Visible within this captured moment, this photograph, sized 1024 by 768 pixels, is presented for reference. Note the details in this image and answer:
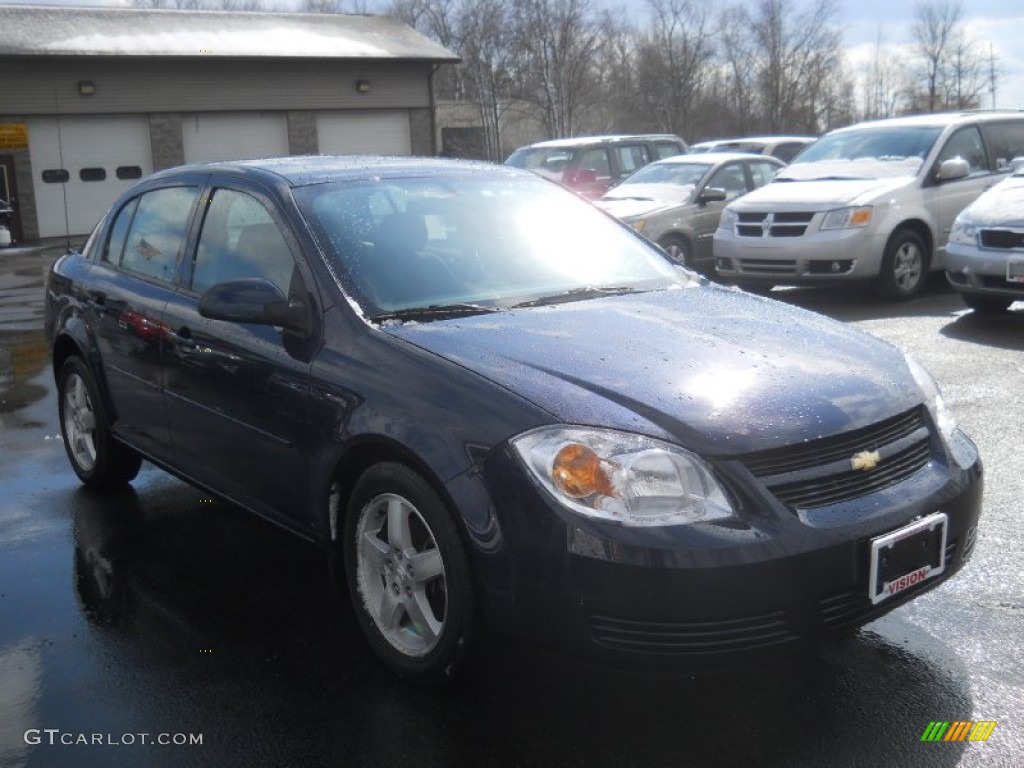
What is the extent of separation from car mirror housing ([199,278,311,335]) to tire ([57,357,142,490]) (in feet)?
6.12

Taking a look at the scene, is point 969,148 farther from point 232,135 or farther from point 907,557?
point 232,135

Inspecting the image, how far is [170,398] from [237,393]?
2.18ft

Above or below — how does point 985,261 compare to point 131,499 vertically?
above

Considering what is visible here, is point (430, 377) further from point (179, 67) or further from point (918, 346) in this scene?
point (179, 67)

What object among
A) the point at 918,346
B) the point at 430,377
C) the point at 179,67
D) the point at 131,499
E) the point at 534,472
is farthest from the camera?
the point at 179,67

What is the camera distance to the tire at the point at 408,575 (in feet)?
10.2

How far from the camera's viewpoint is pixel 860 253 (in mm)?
10484

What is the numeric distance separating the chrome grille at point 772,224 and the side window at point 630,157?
530 centimetres

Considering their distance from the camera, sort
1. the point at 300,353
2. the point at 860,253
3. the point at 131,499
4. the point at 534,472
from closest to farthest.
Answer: the point at 534,472, the point at 300,353, the point at 131,499, the point at 860,253

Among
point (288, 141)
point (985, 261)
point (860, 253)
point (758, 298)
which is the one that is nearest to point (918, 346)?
point (985, 261)

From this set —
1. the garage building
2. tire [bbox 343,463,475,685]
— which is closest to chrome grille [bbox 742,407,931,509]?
tire [bbox 343,463,475,685]

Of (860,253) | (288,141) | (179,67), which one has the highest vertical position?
(179,67)

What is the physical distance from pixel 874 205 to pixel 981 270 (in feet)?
5.85

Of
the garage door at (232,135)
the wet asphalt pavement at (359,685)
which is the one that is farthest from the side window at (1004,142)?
the garage door at (232,135)
